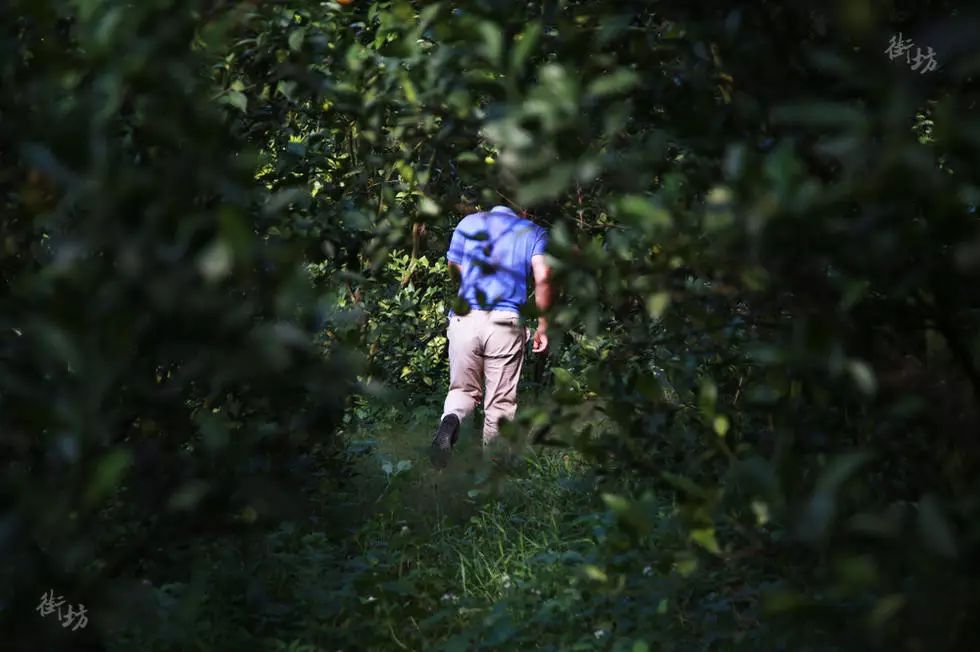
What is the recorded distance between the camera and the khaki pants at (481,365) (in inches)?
293

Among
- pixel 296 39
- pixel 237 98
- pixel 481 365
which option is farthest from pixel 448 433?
pixel 296 39

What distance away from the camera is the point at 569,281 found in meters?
2.15

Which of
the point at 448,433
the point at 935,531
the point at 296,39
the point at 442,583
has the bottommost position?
the point at 442,583

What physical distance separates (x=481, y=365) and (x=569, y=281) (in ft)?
17.8

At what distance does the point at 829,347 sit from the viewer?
5.55 ft

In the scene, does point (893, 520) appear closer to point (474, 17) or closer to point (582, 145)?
point (582, 145)

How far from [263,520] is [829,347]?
4.17 feet

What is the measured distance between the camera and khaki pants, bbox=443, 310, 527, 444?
745 cm

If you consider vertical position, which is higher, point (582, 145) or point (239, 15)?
point (239, 15)

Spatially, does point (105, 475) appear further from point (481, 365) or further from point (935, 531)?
point (481, 365)

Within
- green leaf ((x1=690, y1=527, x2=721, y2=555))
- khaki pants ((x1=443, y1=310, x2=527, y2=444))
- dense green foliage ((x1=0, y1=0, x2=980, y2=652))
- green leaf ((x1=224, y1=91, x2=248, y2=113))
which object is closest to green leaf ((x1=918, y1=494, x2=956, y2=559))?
dense green foliage ((x1=0, y1=0, x2=980, y2=652))

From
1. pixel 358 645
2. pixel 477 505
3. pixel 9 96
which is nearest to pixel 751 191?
pixel 9 96

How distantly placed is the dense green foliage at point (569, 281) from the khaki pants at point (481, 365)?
3503 mm

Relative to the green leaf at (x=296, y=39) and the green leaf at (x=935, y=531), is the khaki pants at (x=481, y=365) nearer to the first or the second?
the green leaf at (x=296, y=39)
